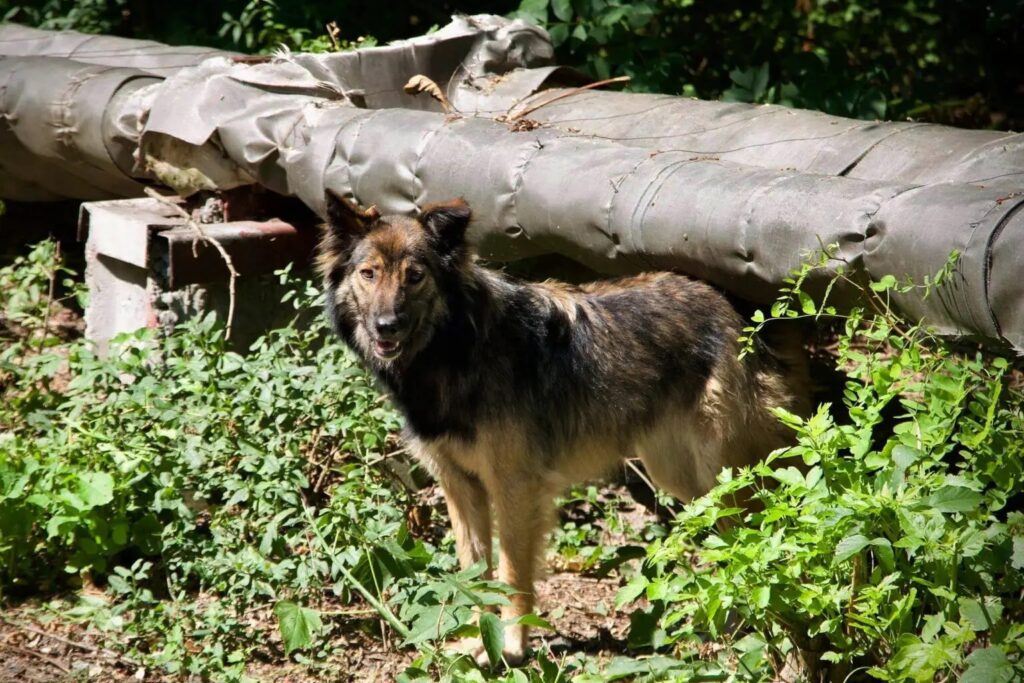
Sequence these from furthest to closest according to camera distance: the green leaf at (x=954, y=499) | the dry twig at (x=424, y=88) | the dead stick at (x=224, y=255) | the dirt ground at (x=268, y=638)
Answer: the dry twig at (x=424, y=88), the dead stick at (x=224, y=255), the dirt ground at (x=268, y=638), the green leaf at (x=954, y=499)

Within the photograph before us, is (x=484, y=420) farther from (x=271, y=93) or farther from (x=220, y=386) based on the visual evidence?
(x=271, y=93)

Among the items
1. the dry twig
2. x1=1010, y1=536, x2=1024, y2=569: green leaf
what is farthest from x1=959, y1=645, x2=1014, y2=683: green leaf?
the dry twig

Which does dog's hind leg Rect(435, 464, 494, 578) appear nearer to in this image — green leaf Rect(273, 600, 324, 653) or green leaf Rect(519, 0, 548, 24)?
green leaf Rect(273, 600, 324, 653)

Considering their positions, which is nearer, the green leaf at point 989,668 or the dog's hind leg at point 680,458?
the green leaf at point 989,668

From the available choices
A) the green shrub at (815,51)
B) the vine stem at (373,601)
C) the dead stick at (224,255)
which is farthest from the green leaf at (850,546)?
the green shrub at (815,51)

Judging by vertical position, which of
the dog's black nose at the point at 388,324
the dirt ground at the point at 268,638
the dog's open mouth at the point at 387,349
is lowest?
the dirt ground at the point at 268,638

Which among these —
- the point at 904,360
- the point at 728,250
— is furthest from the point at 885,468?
the point at 728,250

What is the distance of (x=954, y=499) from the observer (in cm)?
316

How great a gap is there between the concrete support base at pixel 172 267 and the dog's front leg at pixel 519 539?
2.49 meters

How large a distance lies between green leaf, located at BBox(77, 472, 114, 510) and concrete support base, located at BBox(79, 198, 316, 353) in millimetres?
1541

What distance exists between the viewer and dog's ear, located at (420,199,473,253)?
458 centimetres

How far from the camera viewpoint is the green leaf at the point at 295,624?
4.07m

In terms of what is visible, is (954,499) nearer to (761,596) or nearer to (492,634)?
(761,596)

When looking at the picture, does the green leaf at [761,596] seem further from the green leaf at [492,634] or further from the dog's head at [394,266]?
the dog's head at [394,266]
